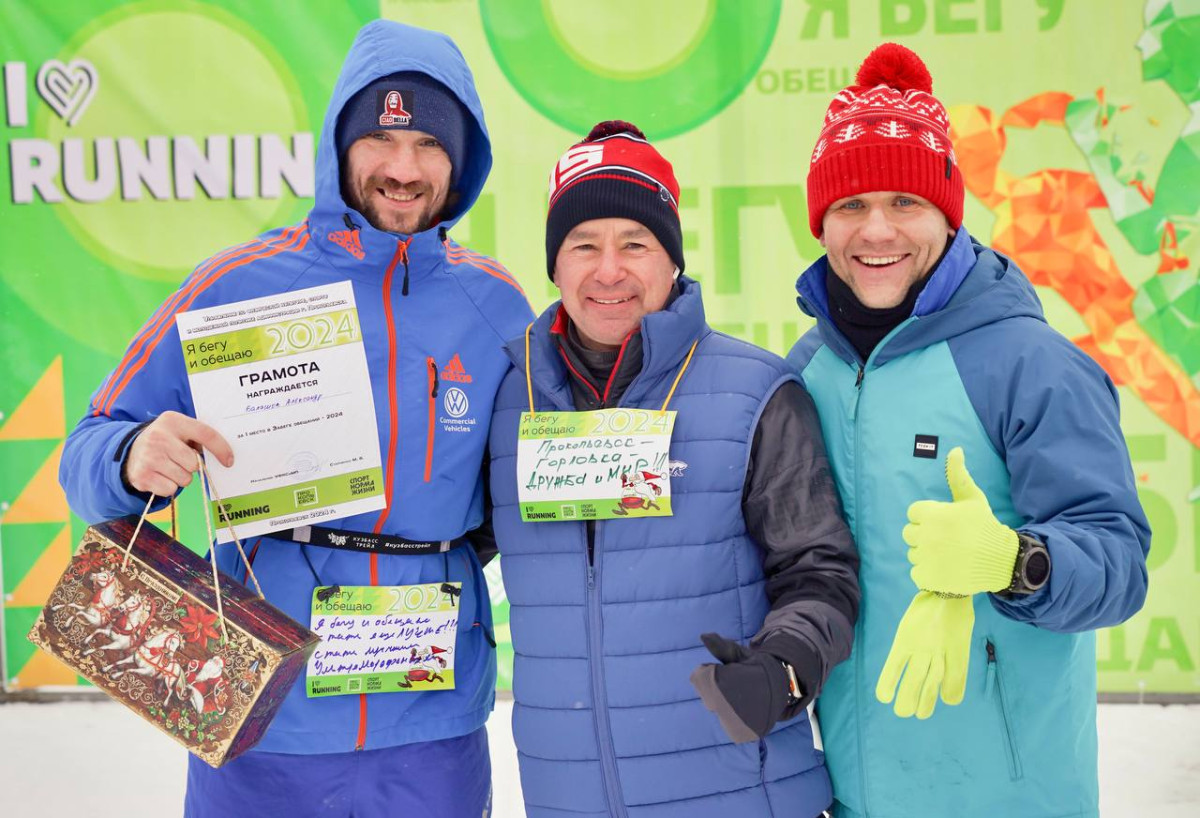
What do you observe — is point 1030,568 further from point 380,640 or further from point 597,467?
point 380,640

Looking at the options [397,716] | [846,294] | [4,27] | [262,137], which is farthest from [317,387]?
[4,27]

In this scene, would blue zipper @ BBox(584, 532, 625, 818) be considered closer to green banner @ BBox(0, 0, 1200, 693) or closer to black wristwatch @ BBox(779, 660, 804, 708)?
black wristwatch @ BBox(779, 660, 804, 708)

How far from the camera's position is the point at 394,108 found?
1703mm

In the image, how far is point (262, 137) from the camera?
11.4 ft

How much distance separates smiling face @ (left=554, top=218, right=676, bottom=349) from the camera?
1600 millimetres

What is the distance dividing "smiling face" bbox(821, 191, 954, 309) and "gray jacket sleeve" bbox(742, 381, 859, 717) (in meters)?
0.19

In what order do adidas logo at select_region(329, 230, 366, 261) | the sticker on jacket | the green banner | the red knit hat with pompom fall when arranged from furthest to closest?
the green banner, adidas logo at select_region(329, 230, 366, 261), the red knit hat with pompom, the sticker on jacket

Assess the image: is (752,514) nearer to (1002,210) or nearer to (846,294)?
(846,294)

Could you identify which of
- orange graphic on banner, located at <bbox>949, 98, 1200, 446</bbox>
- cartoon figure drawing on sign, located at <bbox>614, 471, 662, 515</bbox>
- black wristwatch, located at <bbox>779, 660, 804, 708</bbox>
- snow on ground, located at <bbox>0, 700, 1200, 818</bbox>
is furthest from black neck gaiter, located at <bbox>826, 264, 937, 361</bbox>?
orange graphic on banner, located at <bbox>949, 98, 1200, 446</bbox>

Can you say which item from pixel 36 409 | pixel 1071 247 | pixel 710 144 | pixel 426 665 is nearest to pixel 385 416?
pixel 426 665

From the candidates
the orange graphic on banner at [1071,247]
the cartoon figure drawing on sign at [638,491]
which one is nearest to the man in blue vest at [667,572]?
the cartoon figure drawing on sign at [638,491]

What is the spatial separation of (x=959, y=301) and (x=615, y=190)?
54 centimetres

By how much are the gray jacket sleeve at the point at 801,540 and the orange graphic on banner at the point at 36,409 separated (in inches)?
116

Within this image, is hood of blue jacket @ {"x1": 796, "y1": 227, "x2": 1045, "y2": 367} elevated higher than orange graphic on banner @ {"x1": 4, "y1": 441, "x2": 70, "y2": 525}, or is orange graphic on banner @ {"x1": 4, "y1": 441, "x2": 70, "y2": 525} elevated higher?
hood of blue jacket @ {"x1": 796, "y1": 227, "x2": 1045, "y2": 367}
